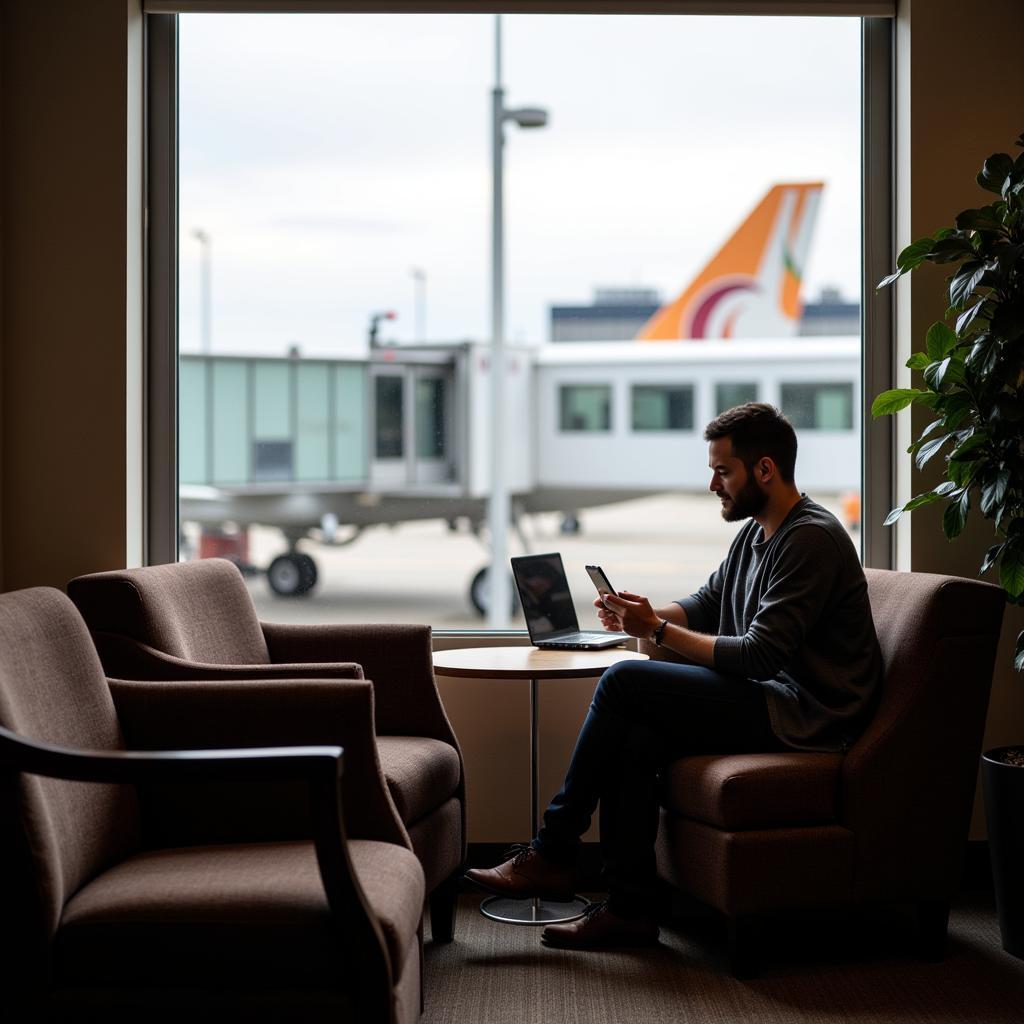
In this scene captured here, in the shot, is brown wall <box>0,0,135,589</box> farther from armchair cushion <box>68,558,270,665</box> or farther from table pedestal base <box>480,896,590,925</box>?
table pedestal base <box>480,896,590,925</box>

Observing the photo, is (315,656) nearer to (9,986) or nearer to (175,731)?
(175,731)

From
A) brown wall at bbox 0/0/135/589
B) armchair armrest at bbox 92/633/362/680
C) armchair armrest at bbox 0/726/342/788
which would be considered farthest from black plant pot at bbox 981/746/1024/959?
brown wall at bbox 0/0/135/589

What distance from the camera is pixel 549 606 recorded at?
339 cm

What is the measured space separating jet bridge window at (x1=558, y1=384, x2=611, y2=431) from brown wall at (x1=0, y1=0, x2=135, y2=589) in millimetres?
1506

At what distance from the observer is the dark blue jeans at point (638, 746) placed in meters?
2.90

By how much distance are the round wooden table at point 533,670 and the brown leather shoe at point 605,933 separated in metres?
0.17

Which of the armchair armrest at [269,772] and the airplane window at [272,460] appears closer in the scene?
the armchair armrest at [269,772]

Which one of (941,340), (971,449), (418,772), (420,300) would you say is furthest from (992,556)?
(420,300)

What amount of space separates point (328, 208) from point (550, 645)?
1607 mm

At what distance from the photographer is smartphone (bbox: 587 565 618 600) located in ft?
10.1

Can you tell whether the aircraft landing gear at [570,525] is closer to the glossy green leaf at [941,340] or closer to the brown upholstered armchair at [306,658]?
the brown upholstered armchair at [306,658]

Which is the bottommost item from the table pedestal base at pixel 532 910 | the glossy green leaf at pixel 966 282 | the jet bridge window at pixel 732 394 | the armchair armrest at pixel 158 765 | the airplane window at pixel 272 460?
the table pedestal base at pixel 532 910

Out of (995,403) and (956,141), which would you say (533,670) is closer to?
(995,403)

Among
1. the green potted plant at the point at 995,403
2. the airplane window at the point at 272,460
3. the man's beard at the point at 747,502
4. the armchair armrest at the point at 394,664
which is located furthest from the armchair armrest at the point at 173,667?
the green potted plant at the point at 995,403
